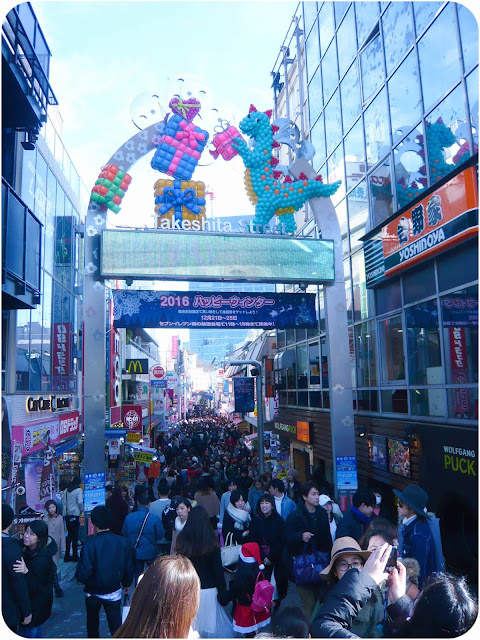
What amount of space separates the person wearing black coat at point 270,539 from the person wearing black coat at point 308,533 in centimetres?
15

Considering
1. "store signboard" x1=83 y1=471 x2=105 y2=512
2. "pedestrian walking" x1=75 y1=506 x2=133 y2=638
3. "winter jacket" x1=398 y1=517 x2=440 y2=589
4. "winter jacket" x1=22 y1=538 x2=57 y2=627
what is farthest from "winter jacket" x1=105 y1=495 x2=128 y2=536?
"winter jacket" x1=398 y1=517 x2=440 y2=589

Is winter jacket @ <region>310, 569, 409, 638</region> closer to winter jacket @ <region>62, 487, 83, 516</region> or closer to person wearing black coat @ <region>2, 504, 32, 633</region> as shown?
person wearing black coat @ <region>2, 504, 32, 633</region>

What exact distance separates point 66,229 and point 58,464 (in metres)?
8.54

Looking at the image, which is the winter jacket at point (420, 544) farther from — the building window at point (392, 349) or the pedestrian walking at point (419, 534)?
the building window at point (392, 349)

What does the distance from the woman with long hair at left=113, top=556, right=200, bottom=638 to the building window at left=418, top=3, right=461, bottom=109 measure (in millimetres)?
9695

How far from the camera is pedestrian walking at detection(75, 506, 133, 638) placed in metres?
5.35

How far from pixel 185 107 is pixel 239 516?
941 cm

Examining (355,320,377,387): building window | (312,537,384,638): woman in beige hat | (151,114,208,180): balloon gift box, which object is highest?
(151,114,208,180): balloon gift box

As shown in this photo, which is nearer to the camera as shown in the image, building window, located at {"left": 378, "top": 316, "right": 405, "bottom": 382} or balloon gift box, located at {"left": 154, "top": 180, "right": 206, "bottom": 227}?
building window, located at {"left": 378, "top": 316, "right": 405, "bottom": 382}

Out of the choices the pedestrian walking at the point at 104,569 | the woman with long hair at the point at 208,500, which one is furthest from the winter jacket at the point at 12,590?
the woman with long hair at the point at 208,500

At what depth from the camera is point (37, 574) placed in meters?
5.12

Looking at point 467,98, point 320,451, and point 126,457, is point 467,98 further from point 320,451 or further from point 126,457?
point 126,457

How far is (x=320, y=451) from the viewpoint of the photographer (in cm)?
1596

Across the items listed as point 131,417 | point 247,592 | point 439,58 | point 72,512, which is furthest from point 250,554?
point 131,417
